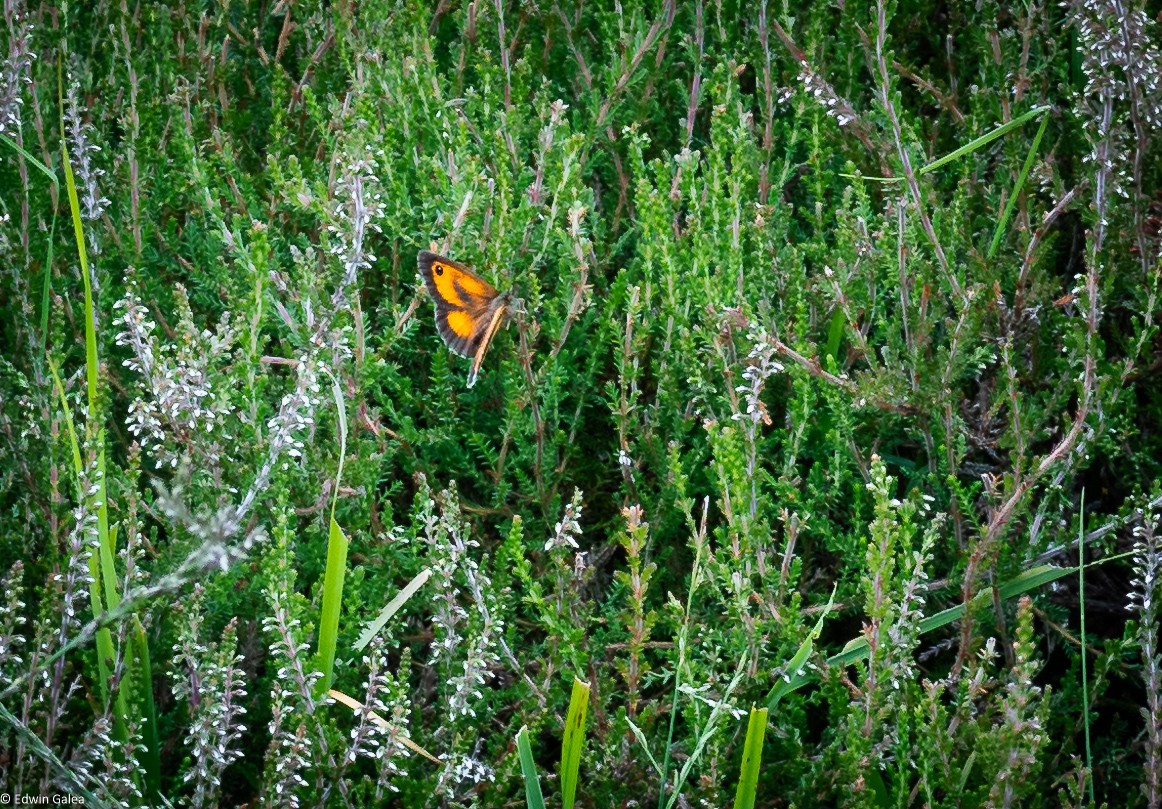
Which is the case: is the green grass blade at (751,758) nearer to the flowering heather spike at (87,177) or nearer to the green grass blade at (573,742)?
the green grass blade at (573,742)

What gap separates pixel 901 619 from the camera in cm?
227

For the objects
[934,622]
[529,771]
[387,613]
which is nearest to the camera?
[529,771]

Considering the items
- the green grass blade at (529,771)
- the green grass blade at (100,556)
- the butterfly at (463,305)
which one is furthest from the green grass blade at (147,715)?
the butterfly at (463,305)

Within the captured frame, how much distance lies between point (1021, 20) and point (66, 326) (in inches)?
106

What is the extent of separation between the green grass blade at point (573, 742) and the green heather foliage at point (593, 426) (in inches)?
5.1

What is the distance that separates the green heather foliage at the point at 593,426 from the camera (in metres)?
2.32

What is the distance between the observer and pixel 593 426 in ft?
10.9

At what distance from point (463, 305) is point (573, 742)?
1.11 metres

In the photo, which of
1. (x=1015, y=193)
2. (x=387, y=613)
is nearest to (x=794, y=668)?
(x=387, y=613)

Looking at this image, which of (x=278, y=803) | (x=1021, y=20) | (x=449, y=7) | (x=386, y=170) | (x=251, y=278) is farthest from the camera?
(x=449, y=7)

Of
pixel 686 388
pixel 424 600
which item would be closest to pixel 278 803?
pixel 424 600

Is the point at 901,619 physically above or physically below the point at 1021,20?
below

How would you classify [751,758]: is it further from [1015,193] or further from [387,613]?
[1015,193]

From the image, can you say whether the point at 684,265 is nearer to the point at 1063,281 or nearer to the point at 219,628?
the point at 1063,281
